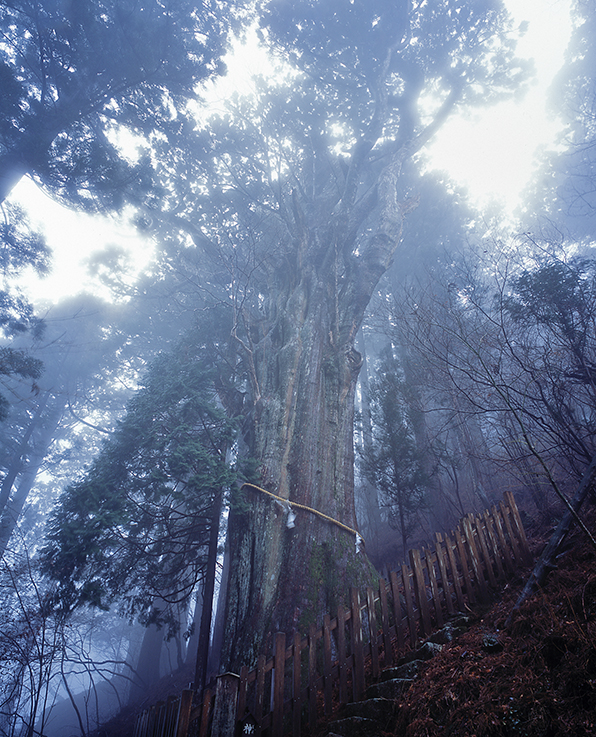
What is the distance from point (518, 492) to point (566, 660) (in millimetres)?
8995

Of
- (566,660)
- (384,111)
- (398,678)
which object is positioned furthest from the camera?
(384,111)

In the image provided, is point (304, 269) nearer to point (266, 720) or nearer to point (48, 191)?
point (48, 191)

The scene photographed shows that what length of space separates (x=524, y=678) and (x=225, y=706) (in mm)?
2100

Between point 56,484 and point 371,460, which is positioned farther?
point 56,484

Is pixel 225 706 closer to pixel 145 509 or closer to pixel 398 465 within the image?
pixel 145 509

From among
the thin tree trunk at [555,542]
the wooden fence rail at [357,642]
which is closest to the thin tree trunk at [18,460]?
the wooden fence rail at [357,642]

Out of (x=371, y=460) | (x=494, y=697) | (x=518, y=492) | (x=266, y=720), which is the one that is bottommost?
(x=266, y=720)

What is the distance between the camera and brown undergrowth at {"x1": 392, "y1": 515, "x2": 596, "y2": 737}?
172cm

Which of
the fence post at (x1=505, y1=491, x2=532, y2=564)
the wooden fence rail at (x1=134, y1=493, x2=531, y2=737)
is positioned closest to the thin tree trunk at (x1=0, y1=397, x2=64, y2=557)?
the wooden fence rail at (x1=134, y1=493, x2=531, y2=737)

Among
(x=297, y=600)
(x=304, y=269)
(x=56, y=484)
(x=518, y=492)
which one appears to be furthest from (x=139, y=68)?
(x=56, y=484)

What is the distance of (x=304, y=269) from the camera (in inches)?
348

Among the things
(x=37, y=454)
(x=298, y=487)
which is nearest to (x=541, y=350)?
(x=298, y=487)

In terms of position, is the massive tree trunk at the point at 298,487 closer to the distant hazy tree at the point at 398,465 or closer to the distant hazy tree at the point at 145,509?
the distant hazy tree at the point at 145,509

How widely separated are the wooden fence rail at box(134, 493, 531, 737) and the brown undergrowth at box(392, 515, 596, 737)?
88 centimetres
